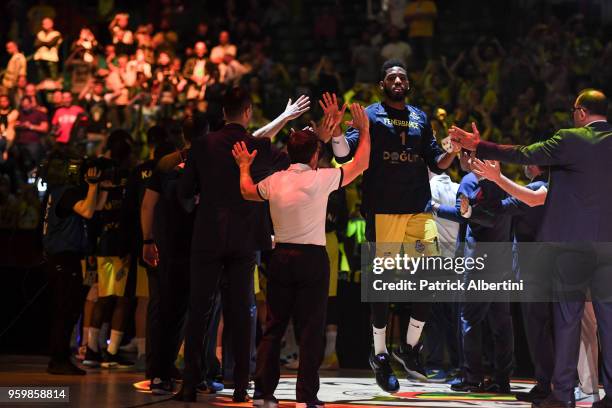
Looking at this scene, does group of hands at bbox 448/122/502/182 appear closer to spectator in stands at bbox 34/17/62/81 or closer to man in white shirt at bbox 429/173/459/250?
man in white shirt at bbox 429/173/459/250

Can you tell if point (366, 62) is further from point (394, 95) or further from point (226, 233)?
point (226, 233)

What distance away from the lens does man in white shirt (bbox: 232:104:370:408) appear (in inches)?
288

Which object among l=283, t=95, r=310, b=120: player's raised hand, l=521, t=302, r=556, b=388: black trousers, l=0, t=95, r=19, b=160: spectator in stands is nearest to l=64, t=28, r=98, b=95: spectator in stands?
l=0, t=95, r=19, b=160: spectator in stands

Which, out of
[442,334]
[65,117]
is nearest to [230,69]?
[65,117]

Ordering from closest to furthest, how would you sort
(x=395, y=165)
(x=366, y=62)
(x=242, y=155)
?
(x=242, y=155)
(x=395, y=165)
(x=366, y=62)

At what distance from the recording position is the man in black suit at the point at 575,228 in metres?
7.65

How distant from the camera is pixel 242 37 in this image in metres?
22.3

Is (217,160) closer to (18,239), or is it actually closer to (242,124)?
(242,124)

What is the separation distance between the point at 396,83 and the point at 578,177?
6.04ft

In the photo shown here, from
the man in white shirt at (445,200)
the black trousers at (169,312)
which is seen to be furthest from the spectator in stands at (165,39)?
the black trousers at (169,312)

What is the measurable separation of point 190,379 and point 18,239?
15.6 ft

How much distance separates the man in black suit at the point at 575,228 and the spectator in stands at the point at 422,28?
43.0 feet

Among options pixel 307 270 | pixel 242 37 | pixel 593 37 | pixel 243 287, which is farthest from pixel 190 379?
pixel 242 37

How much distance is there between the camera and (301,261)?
23.9 feet
